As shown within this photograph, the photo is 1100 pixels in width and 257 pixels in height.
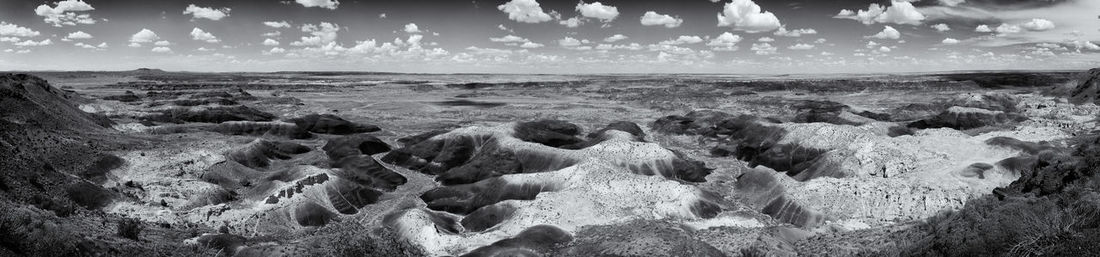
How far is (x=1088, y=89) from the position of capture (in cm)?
8900

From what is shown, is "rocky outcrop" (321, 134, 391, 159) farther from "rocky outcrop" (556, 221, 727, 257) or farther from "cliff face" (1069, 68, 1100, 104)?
"cliff face" (1069, 68, 1100, 104)

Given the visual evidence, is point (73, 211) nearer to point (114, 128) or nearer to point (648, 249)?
point (648, 249)

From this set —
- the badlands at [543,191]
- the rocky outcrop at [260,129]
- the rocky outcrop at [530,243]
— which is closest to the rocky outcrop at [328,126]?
the rocky outcrop at [260,129]

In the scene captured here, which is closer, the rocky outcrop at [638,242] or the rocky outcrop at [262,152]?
the rocky outcrop at [638,242]

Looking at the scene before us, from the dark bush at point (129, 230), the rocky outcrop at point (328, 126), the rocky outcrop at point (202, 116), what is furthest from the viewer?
the rocky outcrop at point (202, 116)

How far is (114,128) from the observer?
63281mm

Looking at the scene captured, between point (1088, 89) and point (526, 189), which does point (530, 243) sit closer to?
point (526, 189)

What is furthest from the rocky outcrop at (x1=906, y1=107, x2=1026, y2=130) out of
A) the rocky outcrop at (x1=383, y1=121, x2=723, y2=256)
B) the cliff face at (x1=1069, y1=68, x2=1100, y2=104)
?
the rocky outcrop at (x1=383, y1=121, x2=723, y2=256)

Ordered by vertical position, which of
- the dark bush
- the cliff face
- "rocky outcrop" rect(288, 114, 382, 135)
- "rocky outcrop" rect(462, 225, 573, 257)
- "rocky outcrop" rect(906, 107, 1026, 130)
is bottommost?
"rocky outcrop" rect(288, 114, 382, 135)

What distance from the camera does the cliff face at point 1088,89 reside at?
280ft

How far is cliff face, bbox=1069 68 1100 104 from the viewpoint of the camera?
85.3 m

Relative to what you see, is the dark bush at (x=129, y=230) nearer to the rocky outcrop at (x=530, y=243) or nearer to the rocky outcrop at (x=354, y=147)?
the rocky outcrop at (x=530, y=243)

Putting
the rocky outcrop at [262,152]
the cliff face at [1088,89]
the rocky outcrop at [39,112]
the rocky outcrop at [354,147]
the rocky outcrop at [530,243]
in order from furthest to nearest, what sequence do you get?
the cliff face at [1088,89], the rocky outcrop at [354,147], the rocky outcrop at [262,152], the rocky outcrop at [39,112], the rocky outcrop at [530,243]

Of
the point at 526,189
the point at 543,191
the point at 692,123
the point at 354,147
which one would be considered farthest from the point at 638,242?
the point at 692,123
